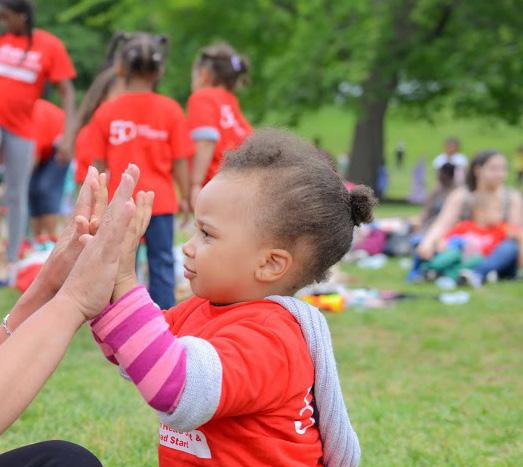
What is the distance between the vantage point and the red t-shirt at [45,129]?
24.5 feet

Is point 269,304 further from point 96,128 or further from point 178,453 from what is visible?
point 96,128

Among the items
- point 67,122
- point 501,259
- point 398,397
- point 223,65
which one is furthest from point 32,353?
point 501,259

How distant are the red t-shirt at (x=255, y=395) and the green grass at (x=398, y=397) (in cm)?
142

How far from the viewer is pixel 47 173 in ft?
24.9

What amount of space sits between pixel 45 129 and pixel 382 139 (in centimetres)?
1552

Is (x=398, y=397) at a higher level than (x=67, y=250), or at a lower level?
lower

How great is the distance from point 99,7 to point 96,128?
29.4 metres

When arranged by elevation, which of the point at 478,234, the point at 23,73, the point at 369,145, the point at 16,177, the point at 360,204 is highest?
the point at 360,204

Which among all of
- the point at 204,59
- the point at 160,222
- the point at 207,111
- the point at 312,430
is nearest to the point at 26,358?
the point at 312,430

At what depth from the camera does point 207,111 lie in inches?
240

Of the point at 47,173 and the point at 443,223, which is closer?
the point at 47,173

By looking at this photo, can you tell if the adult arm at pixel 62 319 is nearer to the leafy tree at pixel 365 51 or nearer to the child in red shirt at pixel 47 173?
the child in red shirt at pixel 47 173

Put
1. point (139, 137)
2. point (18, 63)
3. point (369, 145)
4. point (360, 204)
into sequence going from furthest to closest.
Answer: point (369, 145) < point (18, 63) < point (139, 137) < point (360, 204)

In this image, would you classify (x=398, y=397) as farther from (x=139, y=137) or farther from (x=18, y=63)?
(x=18, y=63)
